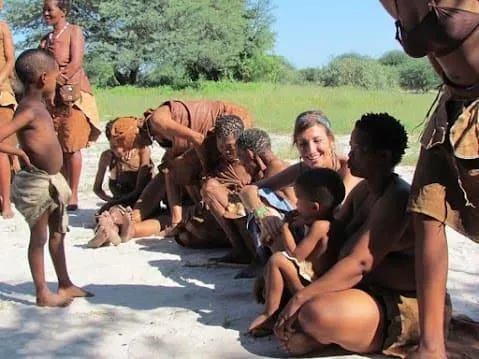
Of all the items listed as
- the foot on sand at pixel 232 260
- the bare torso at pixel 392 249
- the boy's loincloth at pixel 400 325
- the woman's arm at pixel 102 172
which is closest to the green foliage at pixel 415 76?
the woman's arm at pixel 102 172

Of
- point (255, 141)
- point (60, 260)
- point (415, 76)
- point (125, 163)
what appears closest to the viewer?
point (60, 260)

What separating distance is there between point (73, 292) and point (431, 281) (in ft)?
6.97

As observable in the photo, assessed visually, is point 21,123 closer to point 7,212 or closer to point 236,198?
point 236,198

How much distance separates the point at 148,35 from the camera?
41844 mm

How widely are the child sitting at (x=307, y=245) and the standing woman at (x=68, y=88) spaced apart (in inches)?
151

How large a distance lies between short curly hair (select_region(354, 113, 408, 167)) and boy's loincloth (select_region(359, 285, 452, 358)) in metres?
0.60

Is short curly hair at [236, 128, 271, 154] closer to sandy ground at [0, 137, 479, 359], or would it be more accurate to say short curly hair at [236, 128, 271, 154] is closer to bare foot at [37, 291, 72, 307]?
sandy ground at [0, 137, 479, 359]

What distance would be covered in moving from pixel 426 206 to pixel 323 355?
0.82 metres

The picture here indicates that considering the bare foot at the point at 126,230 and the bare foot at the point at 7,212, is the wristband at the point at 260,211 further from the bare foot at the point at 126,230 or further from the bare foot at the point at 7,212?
the bare foot at the point at 7,212

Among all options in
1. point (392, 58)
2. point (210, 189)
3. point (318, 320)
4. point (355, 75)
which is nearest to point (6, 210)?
point (210, 189)

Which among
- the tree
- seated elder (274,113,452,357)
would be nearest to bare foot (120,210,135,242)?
seated elder (274,113,452,357)

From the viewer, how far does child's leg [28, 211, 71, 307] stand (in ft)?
13.4

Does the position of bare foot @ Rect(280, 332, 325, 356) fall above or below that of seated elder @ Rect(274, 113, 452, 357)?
below

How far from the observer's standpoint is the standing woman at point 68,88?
22.5ft
